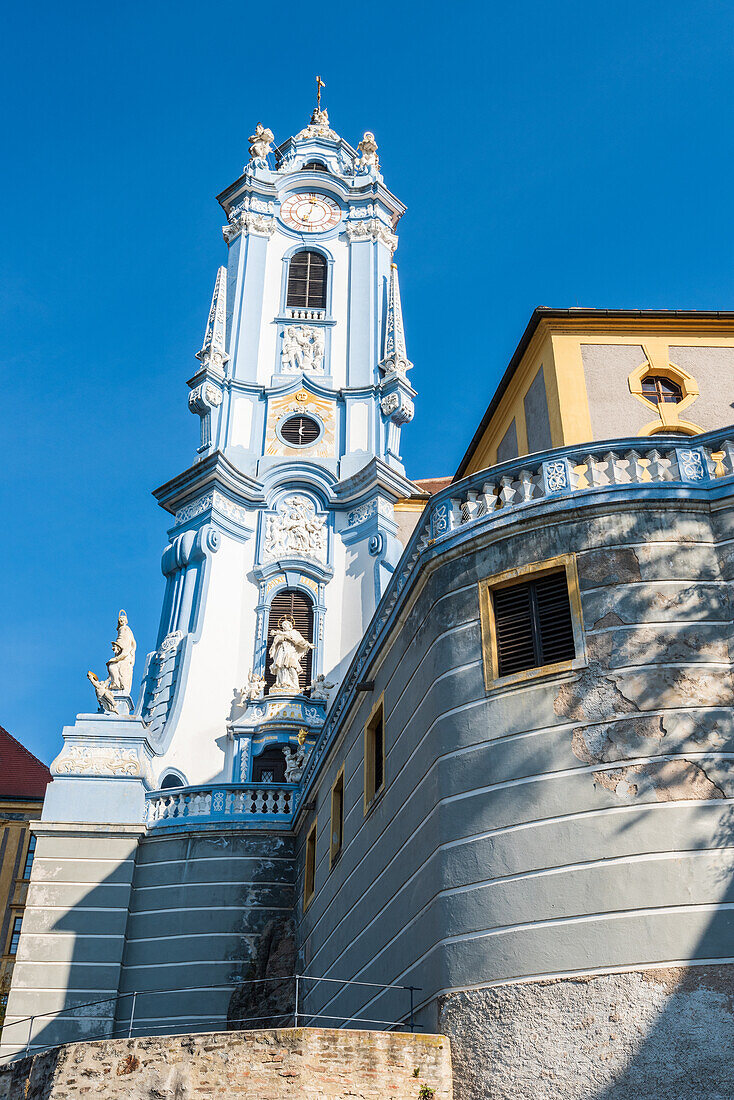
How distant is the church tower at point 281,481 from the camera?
1256 inches

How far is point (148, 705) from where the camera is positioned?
32.5 m

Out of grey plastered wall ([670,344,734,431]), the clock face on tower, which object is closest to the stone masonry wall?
grey plastered wall ([670,344,734,431])

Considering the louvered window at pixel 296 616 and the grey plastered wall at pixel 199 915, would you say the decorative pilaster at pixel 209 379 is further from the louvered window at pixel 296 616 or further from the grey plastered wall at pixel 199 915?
the grey plastered wall at pixel 199 915

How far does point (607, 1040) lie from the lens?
1105cm

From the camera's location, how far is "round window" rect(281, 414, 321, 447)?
37656 mm

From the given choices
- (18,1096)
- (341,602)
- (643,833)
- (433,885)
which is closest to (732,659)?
(643,833)

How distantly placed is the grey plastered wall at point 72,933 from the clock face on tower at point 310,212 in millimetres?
26787

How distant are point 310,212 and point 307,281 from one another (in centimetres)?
397

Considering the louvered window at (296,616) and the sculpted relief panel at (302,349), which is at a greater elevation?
the sculpted relief panel at (302,349)

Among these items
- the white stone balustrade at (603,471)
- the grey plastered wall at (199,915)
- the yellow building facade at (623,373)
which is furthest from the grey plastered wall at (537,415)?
the grey plastered wall at (199,915)

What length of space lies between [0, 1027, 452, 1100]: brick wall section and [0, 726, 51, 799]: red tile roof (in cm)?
2661

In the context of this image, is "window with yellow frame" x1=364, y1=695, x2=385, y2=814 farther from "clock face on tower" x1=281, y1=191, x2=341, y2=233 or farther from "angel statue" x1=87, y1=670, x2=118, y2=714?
"clock face on tower" x1=281, y1=191, x2=341, y2=233

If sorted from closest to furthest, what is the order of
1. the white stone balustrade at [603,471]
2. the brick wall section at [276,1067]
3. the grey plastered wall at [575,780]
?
the brick wall section at [276,1067] → the grey plastered wall at [575,780] → the white stone balustrade at [603,471]

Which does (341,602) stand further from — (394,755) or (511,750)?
(511,750)
